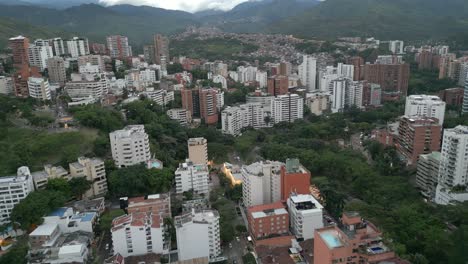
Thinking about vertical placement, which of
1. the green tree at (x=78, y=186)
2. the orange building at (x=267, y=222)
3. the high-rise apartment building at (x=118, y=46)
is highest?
the high-rise apartment building at (x=118, y=46)

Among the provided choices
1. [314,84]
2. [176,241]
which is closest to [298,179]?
[176,241]

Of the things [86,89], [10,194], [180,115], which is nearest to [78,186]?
[10,194]

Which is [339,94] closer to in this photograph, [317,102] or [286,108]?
[317,102]

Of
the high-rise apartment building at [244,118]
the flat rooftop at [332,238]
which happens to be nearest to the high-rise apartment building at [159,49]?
the high-rise apartment building at [244,118]

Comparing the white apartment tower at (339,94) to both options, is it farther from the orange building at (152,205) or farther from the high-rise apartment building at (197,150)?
the orange building at (152,205)

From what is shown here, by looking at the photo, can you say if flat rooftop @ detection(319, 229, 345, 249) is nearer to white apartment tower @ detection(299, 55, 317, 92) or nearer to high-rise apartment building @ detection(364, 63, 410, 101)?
high-rise apartment building @ detection(364, 63, 410, 101)

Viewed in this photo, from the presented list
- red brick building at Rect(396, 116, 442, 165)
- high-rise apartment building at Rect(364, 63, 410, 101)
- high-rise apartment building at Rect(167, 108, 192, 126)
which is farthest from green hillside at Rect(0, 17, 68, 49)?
red brick building at Rect(396, 116, 442, 165)
